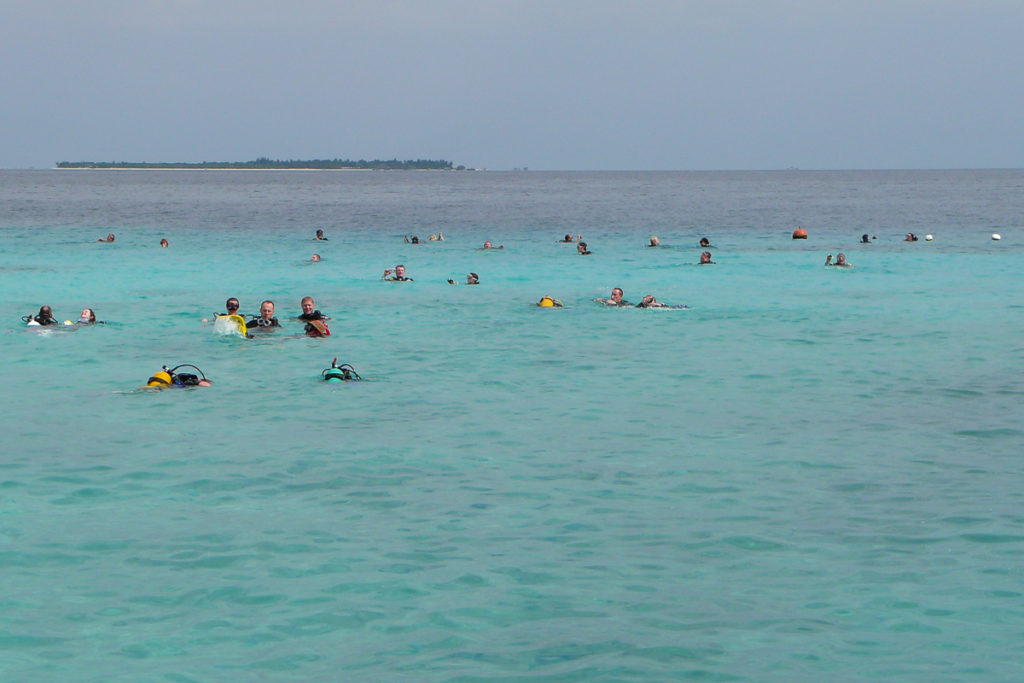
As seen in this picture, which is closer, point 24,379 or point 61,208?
point 24,379

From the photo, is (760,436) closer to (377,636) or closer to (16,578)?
(377,636)

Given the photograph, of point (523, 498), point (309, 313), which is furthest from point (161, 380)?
point (523, 498)

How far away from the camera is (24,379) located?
23328mm

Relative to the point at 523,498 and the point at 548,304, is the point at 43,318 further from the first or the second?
the point at 523,498

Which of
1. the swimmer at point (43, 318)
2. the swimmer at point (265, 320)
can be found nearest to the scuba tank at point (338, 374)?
the swimmer at point (265, 320)

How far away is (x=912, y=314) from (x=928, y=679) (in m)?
25.2

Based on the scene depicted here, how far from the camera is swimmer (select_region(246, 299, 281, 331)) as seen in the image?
92.5 ft

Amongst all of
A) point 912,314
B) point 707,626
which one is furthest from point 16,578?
point 912,314

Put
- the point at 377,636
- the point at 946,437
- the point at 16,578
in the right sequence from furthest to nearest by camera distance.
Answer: the point at 946,437
the point at 16,578
the point at 377,636

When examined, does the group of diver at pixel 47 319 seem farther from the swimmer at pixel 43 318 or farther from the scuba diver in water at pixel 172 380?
the scuba diver in water at pixel 172 380

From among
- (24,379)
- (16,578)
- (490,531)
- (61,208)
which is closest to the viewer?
(16,578)

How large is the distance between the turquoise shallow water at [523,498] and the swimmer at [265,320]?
0.47m

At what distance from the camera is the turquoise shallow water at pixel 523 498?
10539 mm

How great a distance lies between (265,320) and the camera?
28.5 m
